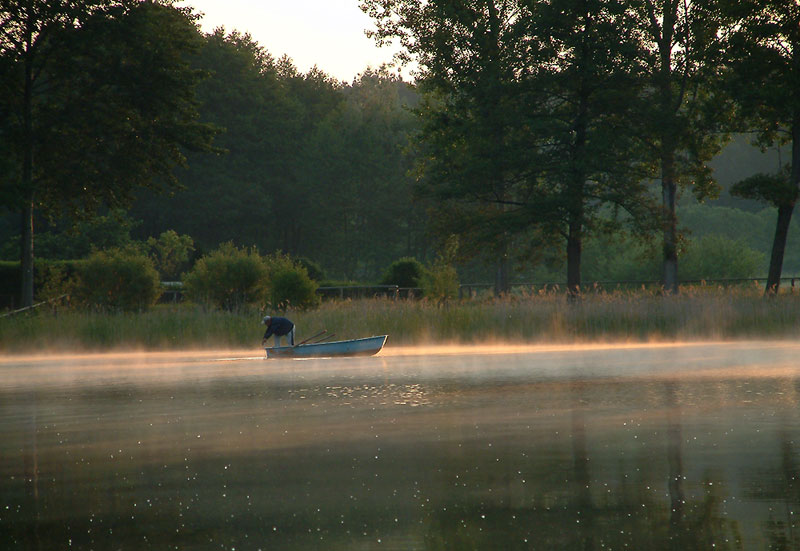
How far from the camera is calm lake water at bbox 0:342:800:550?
26.5 ft

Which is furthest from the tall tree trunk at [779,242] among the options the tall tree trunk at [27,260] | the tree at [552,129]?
the tall tree trunk at [27,260]

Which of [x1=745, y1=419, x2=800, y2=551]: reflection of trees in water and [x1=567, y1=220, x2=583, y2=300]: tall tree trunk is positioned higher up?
[x1=567, y1=220, x2=583, y2=300]: tall tree trunk

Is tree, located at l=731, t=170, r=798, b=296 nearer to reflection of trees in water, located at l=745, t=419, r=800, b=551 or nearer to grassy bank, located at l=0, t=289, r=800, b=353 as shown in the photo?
grassy bank, located at l=0, t=289, r=800, b=353

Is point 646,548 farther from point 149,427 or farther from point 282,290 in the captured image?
point 282,290

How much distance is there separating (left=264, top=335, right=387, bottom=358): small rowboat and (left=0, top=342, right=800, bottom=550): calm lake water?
5514mm

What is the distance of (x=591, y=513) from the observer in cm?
852

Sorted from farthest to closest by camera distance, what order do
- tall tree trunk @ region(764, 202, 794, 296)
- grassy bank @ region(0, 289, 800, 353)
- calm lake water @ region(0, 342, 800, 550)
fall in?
tall tree trunk @ region(764, 202, 794, 296)
grassy bank @ region(0, 289, 800, 353)
calm lake water @ region(0, 342, 800, 550)

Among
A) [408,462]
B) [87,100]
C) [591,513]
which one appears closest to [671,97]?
[87,100]

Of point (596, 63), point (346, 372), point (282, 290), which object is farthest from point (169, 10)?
point (346, 372)

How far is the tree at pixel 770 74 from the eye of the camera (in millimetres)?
42406

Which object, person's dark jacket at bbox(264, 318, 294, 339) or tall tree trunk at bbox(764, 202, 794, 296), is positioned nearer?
person's dark jacket at bbox(264, 318, 294, 339)

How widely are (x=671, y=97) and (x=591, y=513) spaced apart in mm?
40027

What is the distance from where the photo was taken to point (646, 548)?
736 cm

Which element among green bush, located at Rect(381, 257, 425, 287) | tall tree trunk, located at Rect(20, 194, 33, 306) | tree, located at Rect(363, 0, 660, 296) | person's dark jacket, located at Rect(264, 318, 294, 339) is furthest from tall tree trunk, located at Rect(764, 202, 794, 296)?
tall tree trunk, located at Rect(20, 194, 33, 306)
